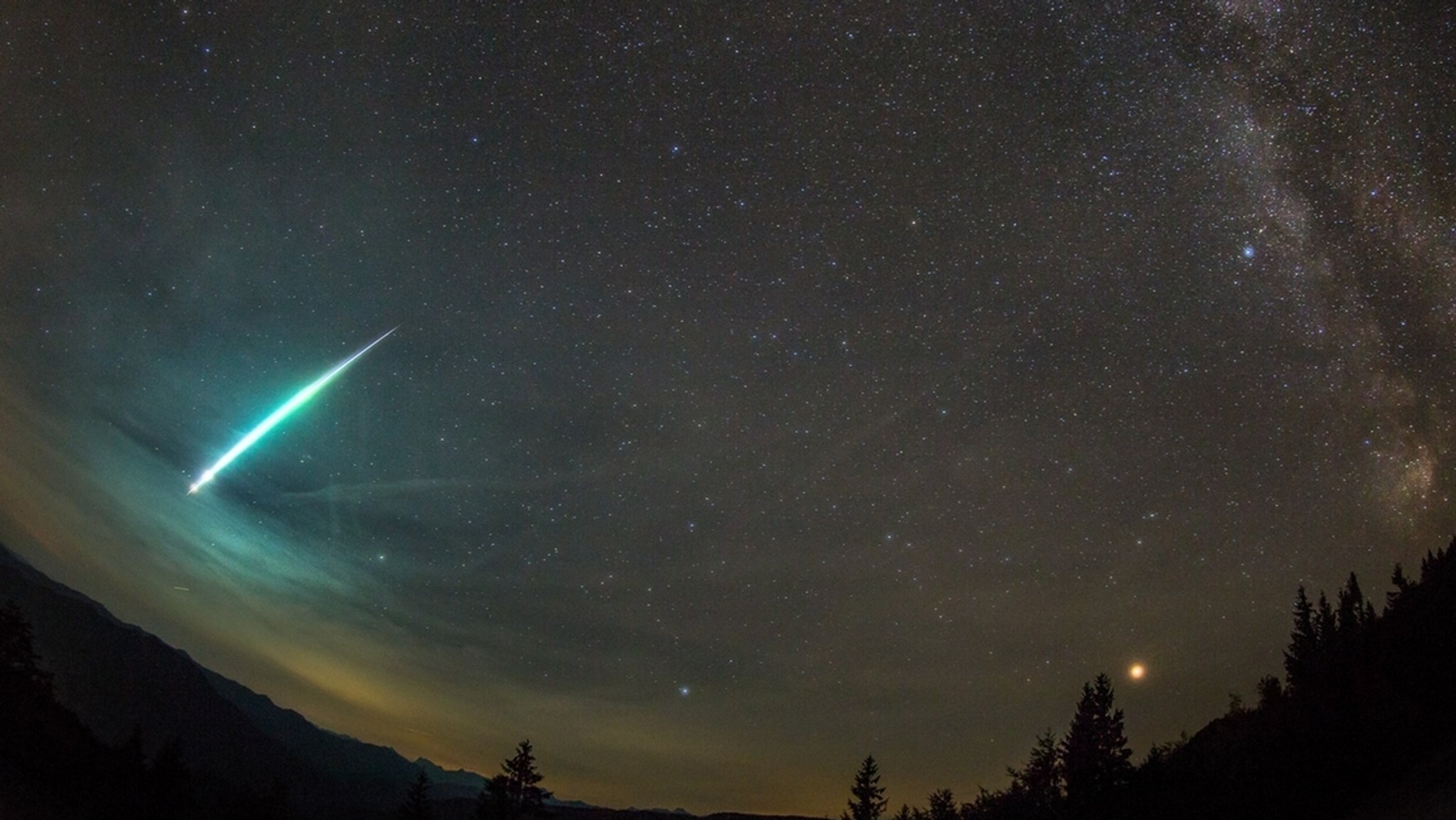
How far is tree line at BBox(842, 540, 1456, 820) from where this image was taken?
2077 centimetres

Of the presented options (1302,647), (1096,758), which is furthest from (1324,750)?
(1302,647)

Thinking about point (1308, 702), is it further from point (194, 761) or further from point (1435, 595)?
point (194, 761)

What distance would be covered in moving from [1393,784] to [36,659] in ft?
186

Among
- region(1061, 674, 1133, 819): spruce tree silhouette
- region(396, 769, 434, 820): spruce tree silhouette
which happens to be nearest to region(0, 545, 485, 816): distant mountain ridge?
region(396, 769, 434, 820): spruce tree silhouette

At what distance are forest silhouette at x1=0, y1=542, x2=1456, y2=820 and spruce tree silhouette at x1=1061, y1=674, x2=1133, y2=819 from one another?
9cm

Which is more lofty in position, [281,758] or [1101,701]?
[1101,701]

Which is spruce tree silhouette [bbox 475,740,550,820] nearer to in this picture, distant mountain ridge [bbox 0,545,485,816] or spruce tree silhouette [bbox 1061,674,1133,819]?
spruce tree silhouette [bbox 1061,674,1133,819]

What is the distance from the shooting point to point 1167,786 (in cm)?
2580

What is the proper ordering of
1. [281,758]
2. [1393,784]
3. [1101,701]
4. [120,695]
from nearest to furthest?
1. [1393,784]
2. [1101,701]
3. [120,695]
4. [281,758]

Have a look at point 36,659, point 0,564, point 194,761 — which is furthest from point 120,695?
point 36,659

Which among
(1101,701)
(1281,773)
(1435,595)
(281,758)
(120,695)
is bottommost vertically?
(281,758)

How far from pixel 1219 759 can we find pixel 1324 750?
14.9m

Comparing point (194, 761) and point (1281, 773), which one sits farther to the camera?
point (194, 761)

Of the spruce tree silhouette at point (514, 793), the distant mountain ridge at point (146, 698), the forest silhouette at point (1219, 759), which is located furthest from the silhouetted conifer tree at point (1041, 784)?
the distant mountain ridge at point (146, 698)
